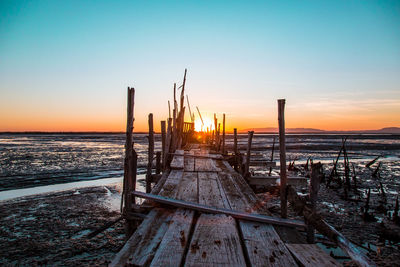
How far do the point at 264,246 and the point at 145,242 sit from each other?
129 cm

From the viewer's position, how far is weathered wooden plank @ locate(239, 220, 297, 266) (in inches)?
86.5

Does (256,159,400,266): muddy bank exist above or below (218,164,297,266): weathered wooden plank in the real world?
below

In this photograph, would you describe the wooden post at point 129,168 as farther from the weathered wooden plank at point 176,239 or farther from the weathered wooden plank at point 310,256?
the weathered wooden plank at point 310,256


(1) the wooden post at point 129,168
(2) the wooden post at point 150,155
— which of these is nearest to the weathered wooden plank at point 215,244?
(1) the wooden post at point 129,168

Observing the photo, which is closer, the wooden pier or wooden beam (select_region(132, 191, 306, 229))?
the wooden pier

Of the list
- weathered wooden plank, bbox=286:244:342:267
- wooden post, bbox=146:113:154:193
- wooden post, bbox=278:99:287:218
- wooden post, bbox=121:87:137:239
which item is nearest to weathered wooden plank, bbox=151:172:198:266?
wooden post, bbox=121:87:137:239

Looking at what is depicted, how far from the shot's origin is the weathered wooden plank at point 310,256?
2.19m

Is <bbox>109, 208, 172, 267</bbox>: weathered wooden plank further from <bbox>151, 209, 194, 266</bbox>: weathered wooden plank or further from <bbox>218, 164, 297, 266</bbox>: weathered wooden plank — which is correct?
<bbox>218, 164, 297, 266</bbox>: weathered wooden plank

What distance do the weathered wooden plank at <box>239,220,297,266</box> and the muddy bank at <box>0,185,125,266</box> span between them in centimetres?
353

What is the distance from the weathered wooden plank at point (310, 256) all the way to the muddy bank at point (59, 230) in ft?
13.2

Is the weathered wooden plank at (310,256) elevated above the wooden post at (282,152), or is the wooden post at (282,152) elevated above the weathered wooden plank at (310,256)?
the wooden post at (282,152)

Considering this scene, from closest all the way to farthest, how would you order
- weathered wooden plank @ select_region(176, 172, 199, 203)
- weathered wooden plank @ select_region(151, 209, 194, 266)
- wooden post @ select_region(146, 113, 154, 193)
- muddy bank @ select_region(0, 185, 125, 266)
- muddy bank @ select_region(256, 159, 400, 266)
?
weathered wooden plank @ select_region(151, 209, 194, 266)
weathered wooden plank @ select_region(176, 172, 199, 203)
muddy bank @ select_region(0, 185, 125, 266)
muddy bank @ select_region(256, 159, 400, 266)
wooden post @ select_region(146, 113, 154, 193)

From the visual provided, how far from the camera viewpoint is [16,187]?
10.4 metres

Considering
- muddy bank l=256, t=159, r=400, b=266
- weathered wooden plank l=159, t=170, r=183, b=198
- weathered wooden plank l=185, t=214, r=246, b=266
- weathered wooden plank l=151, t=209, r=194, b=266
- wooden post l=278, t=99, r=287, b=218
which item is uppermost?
wooden post l=278, t=99, r=287, b=218
